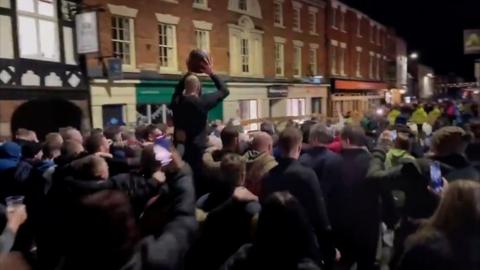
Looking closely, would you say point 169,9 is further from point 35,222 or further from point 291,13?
point 35,222

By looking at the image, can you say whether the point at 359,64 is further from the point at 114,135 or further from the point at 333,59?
the point at 114,135

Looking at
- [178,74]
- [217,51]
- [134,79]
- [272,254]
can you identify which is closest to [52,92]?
[134,79]

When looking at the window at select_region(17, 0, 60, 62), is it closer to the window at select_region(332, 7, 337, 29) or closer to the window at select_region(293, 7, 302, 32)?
the window at select_region(293, 7, 302, 32)

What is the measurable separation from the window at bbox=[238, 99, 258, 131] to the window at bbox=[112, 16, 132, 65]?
22.3ft

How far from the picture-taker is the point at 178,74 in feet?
57.8

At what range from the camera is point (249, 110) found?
73.1ft

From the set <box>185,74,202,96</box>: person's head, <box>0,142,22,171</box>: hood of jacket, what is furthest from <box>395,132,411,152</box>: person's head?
<box>0,142,22,171</box>: hood of jacket

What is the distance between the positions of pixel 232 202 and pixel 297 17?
24212 mm

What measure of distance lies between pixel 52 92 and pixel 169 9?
19.6 ft

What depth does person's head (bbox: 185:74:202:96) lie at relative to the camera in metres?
4.66

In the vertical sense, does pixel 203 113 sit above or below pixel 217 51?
below

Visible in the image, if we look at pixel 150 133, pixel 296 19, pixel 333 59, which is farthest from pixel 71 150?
pixel 333 59

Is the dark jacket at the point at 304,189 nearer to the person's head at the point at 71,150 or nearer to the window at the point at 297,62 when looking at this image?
the person's head at the point at 71,150

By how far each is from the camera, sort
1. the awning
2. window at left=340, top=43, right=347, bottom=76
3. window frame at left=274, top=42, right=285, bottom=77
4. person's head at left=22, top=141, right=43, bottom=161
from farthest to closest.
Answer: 1. window at left=340, top=43, right=347, bottom=76
2. the awning
3. window frame at left=274, top=42, right=285, bottom=77
4. person's head at left=22, top=141, right=43, bottom=161
